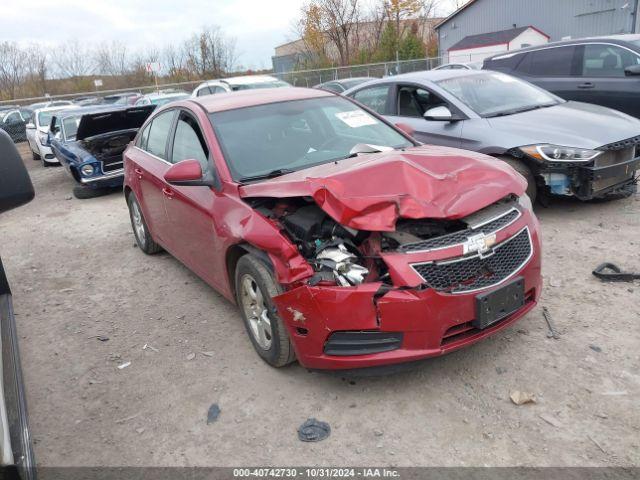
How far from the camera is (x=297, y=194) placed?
3096 millimetres

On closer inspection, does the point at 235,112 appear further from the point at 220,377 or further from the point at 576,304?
the point at 576,304

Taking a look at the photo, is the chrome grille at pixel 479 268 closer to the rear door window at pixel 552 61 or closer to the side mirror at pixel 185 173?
the side mirror at pixel 185 173

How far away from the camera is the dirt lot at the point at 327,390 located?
2672mm

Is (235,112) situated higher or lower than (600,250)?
higher

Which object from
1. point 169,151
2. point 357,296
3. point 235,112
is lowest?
point 357,296

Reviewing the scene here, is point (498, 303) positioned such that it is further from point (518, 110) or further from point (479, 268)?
point (518, 110)

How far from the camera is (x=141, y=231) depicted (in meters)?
5.99

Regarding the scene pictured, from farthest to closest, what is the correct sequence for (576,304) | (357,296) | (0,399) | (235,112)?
(235,112) → (576,304) → (357,296) → (0,399)

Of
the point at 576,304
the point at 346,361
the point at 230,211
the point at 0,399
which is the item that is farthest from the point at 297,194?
the point at 576,304

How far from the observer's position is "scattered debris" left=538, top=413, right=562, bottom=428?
2.70 meters

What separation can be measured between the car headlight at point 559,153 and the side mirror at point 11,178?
450 cm

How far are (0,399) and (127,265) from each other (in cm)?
408

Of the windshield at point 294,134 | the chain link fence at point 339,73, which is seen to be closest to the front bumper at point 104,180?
the windshield at point 294,134

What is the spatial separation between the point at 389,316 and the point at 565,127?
3.81 meters
